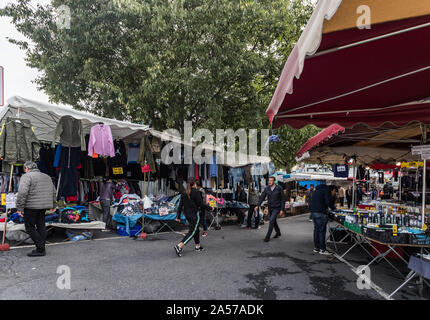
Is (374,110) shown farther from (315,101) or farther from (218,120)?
(218,120)

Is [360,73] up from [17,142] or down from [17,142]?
up

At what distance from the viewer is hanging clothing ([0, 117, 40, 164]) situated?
6.14 metres

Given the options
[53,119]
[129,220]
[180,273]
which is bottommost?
[180,273]

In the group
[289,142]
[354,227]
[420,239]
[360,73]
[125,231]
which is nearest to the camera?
[360,73]

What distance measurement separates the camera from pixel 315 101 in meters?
3.90

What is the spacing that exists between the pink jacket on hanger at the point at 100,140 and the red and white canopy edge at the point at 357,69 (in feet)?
16.3

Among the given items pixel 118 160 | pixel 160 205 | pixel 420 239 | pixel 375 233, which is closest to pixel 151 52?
pixel 118 160

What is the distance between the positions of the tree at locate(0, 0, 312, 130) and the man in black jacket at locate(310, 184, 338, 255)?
533 centimetres

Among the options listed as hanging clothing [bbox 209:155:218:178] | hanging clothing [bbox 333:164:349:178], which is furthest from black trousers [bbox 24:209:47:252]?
hanging clothing [bbox 333:164:349:178]

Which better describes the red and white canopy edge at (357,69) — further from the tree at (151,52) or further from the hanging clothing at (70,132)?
the tree at (151,52)

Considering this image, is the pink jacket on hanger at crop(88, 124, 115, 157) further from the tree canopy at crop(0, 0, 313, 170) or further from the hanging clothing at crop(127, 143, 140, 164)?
the tree canopy at crop(0, 0, 313, 170)

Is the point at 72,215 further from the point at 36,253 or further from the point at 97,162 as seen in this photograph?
the point at 97,162

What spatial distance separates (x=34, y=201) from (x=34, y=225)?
56 cm

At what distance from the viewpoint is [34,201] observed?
19.2 feet
